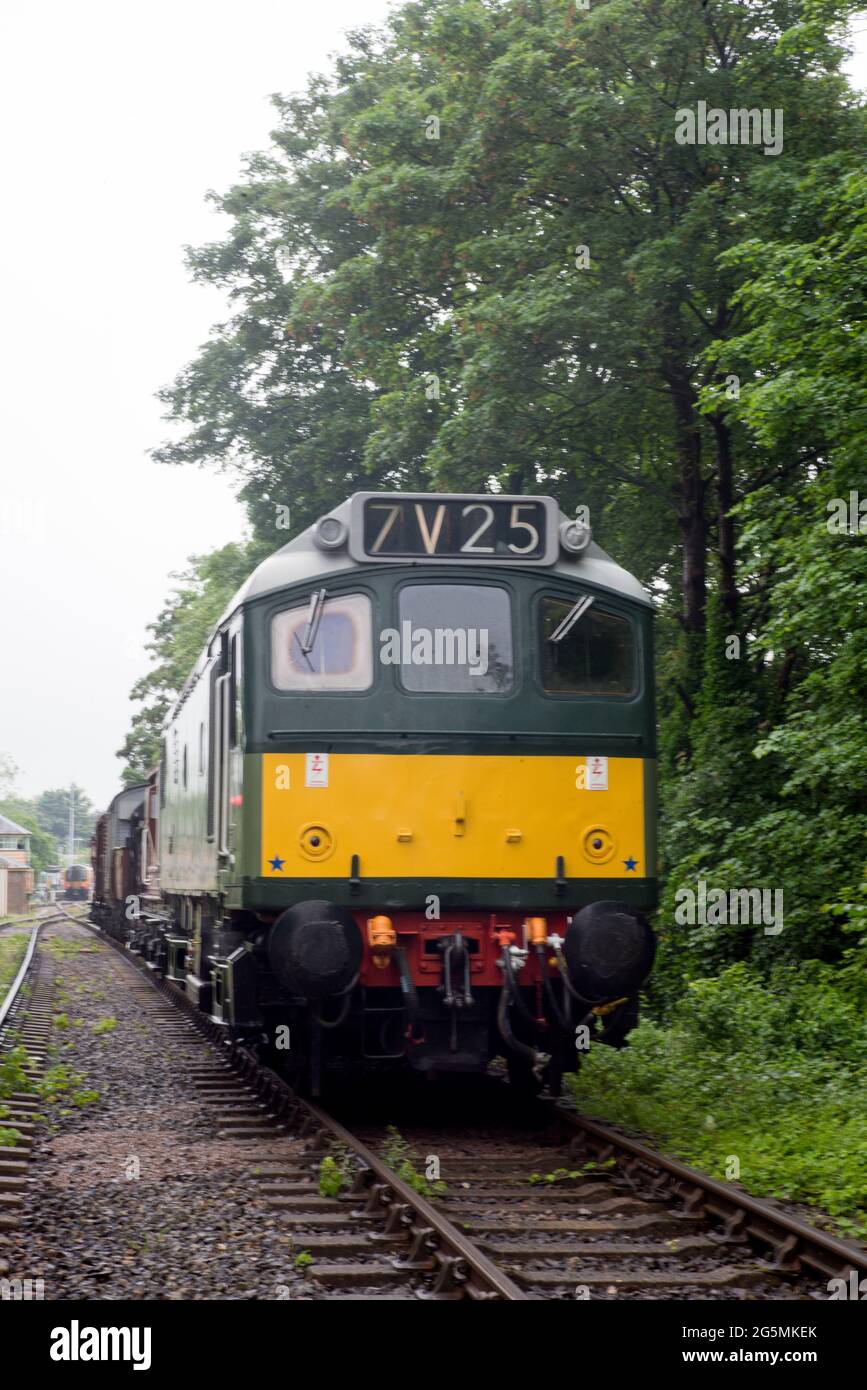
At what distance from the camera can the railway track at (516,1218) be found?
20.6ft

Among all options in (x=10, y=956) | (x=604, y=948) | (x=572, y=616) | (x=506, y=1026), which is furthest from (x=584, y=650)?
(x=10, y=956)

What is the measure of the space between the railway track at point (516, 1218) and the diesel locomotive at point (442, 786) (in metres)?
0.64

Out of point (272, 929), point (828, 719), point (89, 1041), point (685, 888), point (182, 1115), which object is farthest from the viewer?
point (685, 888)

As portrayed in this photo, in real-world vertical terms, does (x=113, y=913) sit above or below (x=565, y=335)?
below

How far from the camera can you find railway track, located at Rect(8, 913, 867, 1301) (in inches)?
248

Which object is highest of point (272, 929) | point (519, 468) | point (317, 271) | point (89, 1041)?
point (317, 271)

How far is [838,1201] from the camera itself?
757 centimetres

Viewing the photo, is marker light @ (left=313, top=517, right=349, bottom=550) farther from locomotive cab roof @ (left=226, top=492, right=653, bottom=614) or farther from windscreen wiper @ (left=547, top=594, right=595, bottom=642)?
windscreen wiper @ (left=547, top=594, right=595, bottom=642)

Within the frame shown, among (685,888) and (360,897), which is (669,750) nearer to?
(685,888)

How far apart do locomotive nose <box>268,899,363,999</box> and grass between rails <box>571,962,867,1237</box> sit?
2.07 m

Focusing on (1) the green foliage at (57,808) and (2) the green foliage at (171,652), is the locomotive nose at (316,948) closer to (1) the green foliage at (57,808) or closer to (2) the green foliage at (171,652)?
(2) the green foliage at (171,652)
